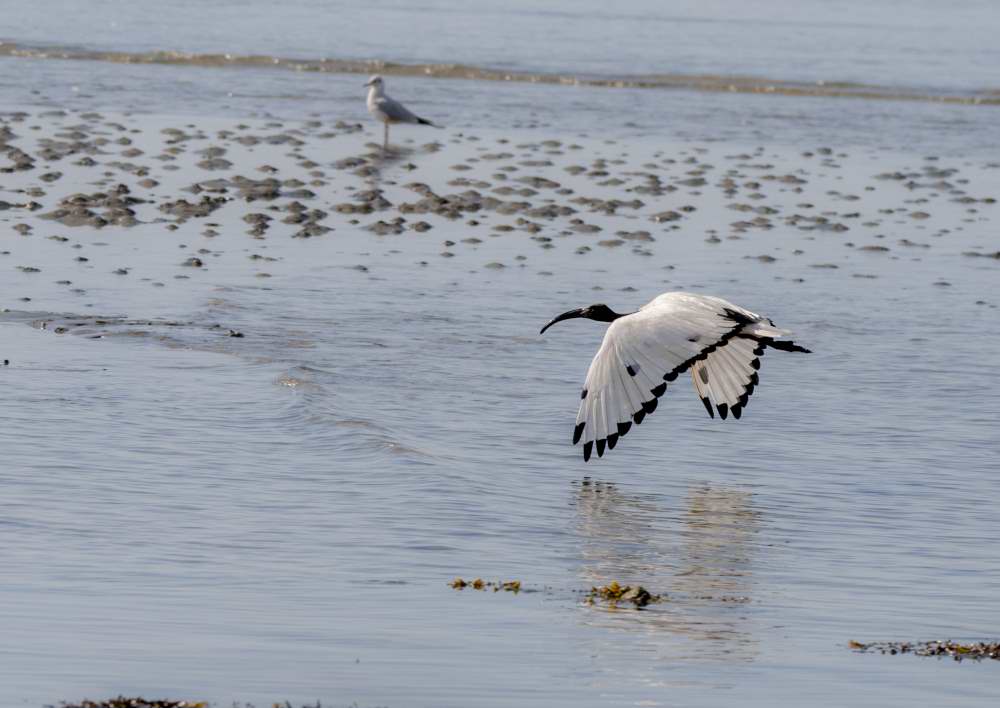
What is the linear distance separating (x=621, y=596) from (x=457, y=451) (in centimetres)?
353

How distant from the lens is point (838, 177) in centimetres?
2902

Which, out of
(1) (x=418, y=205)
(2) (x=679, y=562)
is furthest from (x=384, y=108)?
(2) (x=679, y=562)

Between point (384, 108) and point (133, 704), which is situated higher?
point (133, 704)

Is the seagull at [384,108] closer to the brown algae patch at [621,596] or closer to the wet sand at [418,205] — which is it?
the wet sand at [418,205]

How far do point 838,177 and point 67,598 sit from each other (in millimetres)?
22251

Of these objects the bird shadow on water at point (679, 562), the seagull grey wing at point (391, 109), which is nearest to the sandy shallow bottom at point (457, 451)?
the bird shadow on water at point (679, 562)

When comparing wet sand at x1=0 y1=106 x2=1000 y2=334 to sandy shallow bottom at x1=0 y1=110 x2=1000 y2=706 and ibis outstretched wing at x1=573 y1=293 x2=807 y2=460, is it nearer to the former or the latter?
sandy shallow bottom at x1=0 y1=110 x2=1000 y2=706

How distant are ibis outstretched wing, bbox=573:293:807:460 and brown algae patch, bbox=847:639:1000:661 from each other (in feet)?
10.2

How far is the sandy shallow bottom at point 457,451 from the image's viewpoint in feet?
25.2

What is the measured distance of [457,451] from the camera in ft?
39.7

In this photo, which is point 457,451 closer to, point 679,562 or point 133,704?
point 679,562

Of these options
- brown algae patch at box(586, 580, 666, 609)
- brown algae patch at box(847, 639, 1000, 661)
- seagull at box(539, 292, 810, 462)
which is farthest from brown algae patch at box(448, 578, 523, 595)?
seagull at box(539, 292, 810, 462)

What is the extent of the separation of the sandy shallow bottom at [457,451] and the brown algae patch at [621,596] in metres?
0.08

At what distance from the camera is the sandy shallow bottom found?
7.70 meters
